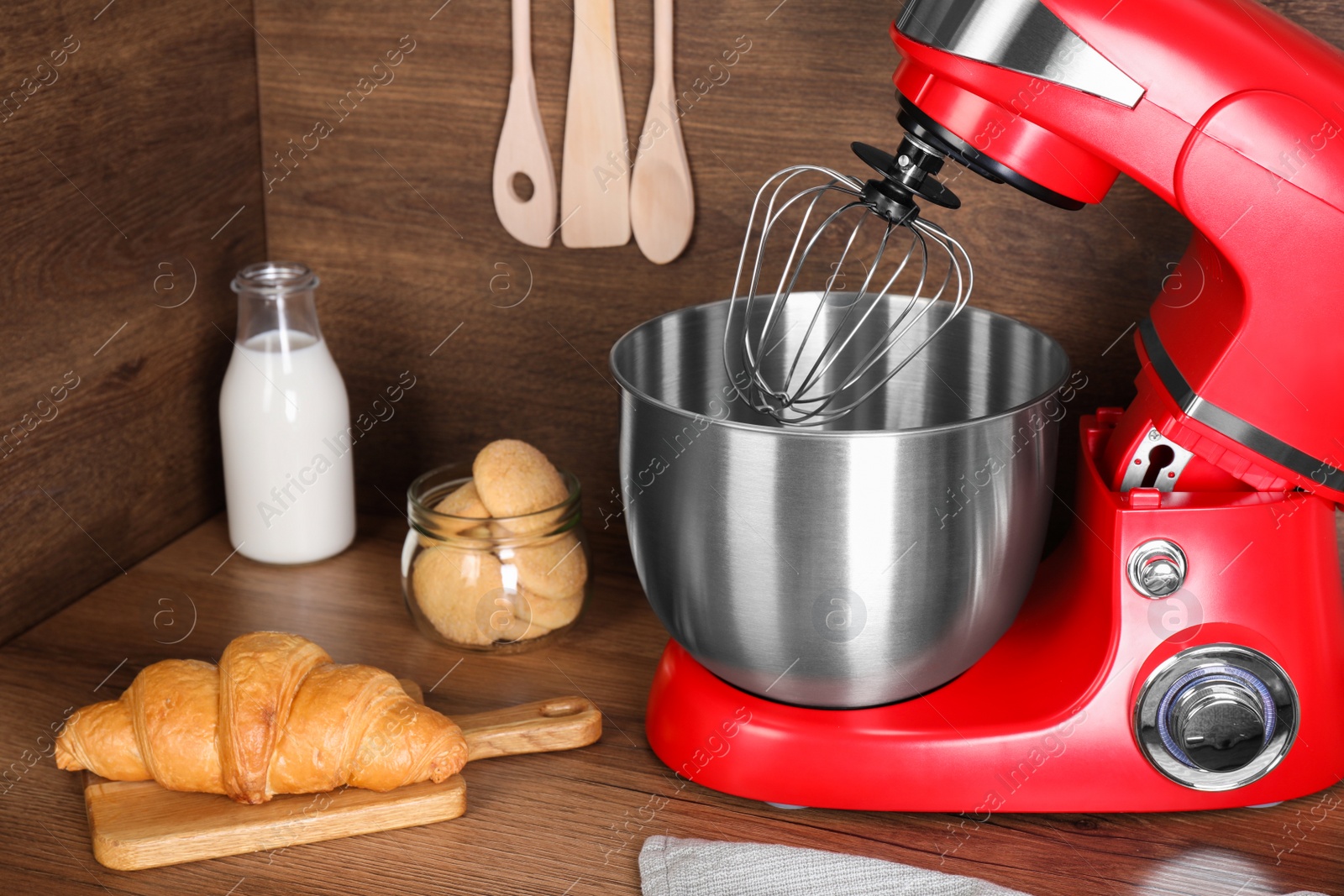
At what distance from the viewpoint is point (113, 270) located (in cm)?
87

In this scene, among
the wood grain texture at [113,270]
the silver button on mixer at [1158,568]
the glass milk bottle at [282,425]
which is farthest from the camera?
the glass milk bottle at [282,425]

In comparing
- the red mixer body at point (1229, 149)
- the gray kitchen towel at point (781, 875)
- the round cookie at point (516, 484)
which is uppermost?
the red mixer body at point (1229, 149)

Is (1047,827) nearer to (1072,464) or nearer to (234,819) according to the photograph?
(1072,464)

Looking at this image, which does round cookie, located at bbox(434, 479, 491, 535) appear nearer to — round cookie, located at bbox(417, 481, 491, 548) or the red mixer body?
round cookie, located at bbox(417, 481, 491, 548)

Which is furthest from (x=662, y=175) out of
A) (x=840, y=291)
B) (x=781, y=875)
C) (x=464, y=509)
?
(x=781, y=875)

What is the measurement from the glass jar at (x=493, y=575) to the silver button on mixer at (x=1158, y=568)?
1.20 feet

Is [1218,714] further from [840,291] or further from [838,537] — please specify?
[840,291]

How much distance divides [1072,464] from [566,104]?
451 mm

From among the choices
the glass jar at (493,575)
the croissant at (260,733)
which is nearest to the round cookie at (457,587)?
the glass jar at (493,575)

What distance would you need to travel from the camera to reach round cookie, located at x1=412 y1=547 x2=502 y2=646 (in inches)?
31.8

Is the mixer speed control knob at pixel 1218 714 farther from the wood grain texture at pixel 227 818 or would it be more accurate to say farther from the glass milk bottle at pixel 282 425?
the glass milk bottle at pixel 282 425

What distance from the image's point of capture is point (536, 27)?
886 millimetres

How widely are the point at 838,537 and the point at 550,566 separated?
0.29 metres

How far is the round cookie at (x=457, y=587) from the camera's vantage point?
0.81 meters
